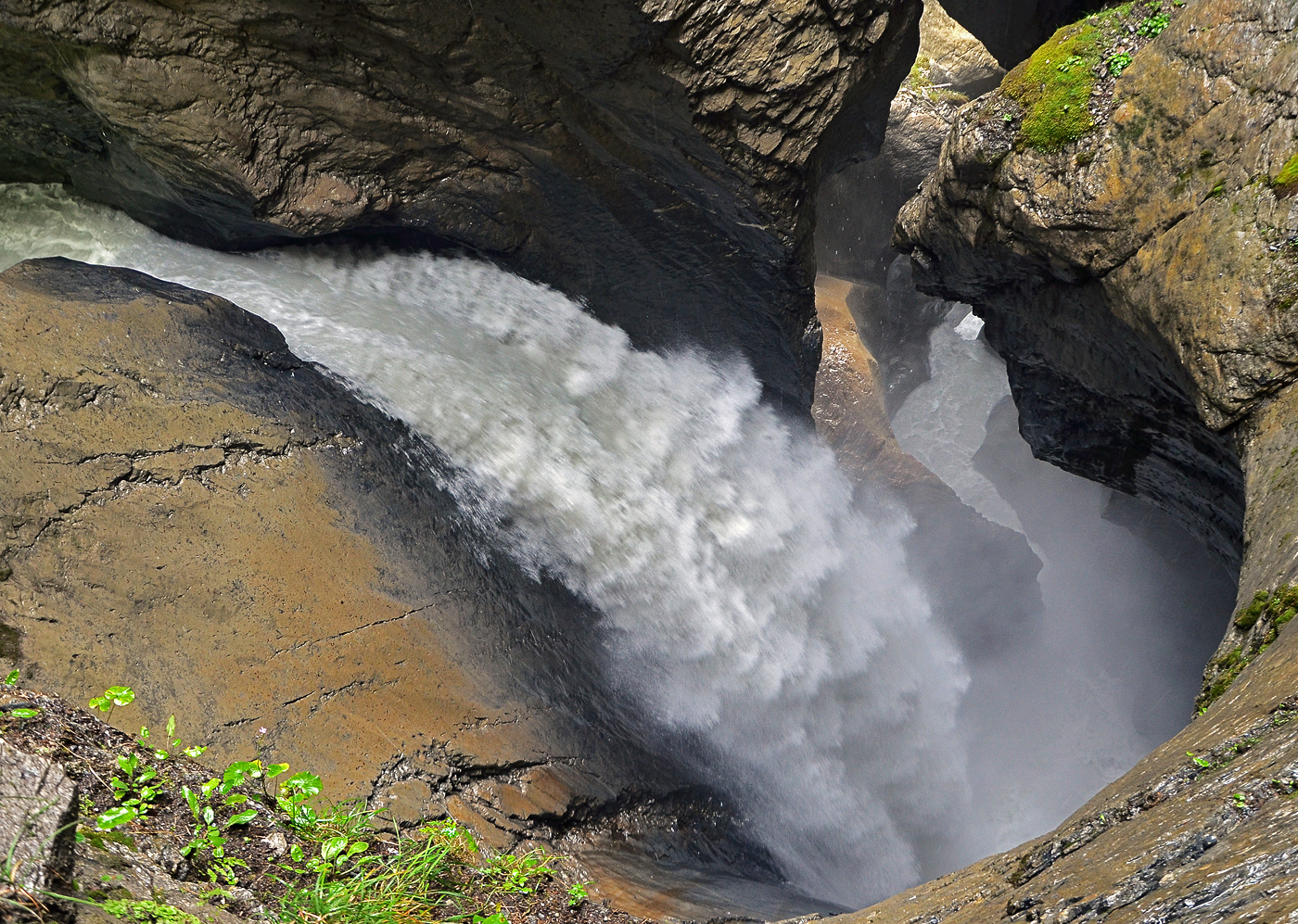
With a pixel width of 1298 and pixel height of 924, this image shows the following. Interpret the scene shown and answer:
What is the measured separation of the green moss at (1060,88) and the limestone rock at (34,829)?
6.59m

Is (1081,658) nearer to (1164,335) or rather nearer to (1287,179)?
(1164,335)

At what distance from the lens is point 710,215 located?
847 cm

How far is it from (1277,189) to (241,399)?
21.2 ft

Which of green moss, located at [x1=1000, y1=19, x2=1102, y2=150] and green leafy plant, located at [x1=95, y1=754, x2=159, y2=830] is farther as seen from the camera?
green moss, located at [x1=1000, y1=19, x2=1102, y2=150]

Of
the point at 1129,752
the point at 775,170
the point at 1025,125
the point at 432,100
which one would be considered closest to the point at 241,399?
the point at 432,100

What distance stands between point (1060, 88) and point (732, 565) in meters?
4.90

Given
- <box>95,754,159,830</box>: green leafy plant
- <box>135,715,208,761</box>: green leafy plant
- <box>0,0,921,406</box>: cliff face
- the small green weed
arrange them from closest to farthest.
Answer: <box>95,754,159,830</box>: green leafy plant < <box>135,715,208,761</box>: green leafy plant < the small green weed < <box>0,0,921,406</box>: cliff face

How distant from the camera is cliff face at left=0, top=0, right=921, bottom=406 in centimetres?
625

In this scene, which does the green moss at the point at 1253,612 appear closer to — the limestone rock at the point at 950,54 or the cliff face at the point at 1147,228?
the cliff face at the point at 1147,228

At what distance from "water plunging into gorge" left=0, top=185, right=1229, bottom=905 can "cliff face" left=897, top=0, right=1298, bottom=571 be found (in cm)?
334

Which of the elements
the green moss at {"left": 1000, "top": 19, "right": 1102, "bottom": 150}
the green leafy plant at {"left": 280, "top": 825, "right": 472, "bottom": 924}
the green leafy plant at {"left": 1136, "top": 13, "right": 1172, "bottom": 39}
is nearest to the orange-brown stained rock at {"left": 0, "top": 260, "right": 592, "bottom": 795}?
the green leafy plant at {"left": 280, "top": 825, "right": 472, "bottom": 924}

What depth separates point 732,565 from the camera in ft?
27.3

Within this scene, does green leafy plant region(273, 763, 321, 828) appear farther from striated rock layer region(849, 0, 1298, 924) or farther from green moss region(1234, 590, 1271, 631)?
green moss region(1234, 590, 1271, 631)

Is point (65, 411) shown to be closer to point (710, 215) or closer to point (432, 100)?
point (432, 100)
